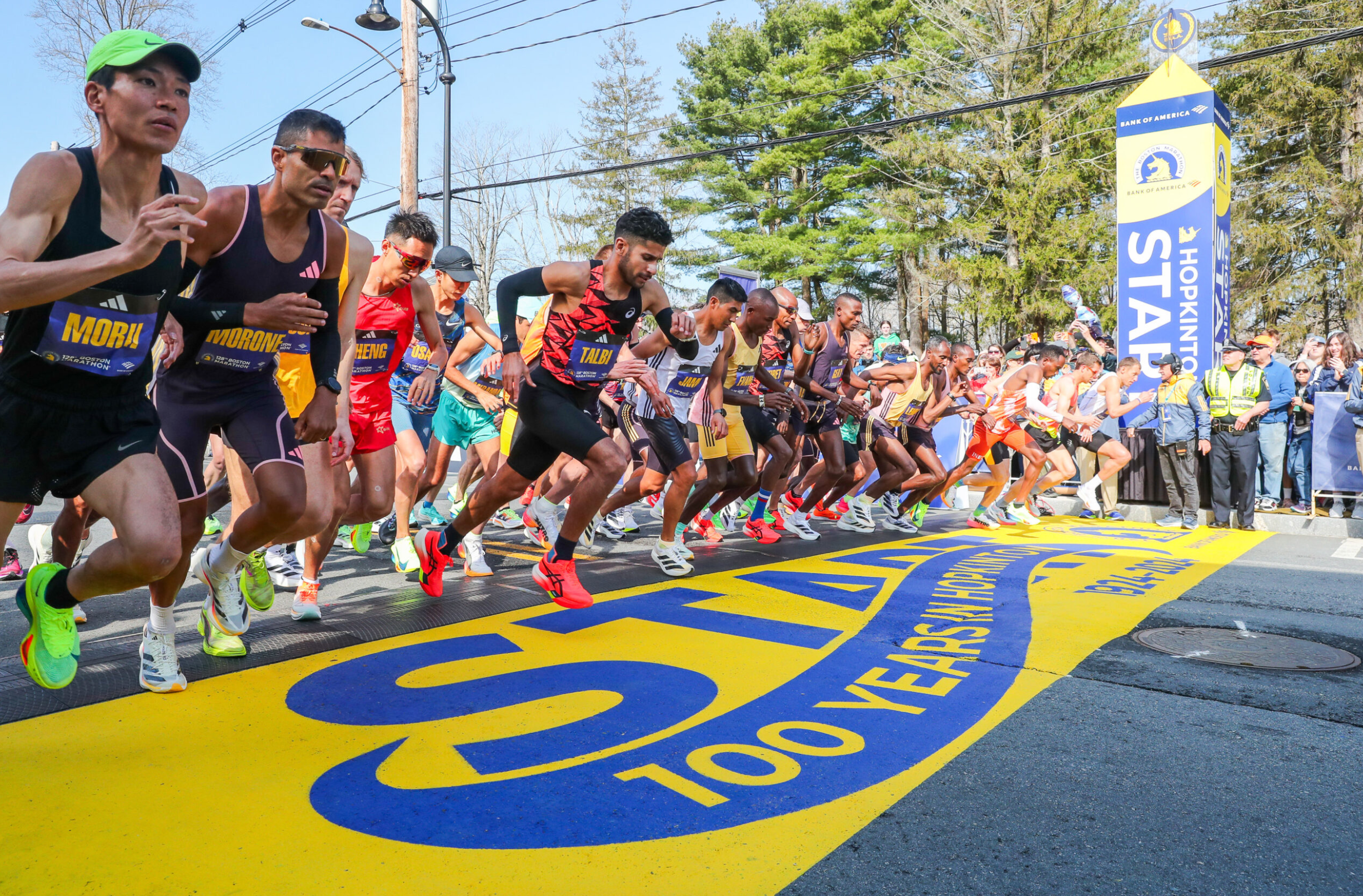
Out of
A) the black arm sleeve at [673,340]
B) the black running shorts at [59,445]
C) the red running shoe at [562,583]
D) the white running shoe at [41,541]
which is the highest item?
the black arm sleeve at [673,340]

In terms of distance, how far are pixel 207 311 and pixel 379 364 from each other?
1856 mm

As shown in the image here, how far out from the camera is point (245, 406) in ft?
11.9

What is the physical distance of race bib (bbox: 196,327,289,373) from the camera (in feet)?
11.3

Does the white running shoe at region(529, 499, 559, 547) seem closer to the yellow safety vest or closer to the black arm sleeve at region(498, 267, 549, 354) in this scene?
the black arm sleeve at region(498, 267, 549, 354)

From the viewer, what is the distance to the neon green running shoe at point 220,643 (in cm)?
394

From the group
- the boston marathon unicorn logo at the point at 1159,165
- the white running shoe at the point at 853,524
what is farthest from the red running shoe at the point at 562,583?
the boston marathon unicorn logo at the point at 1159,165

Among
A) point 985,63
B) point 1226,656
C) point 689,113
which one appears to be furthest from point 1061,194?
point 1226,656

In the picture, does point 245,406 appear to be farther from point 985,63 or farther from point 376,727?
point 985,63

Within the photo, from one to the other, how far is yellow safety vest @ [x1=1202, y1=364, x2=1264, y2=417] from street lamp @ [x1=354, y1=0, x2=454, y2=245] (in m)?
12.2

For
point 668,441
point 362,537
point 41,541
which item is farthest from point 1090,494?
point 41,541

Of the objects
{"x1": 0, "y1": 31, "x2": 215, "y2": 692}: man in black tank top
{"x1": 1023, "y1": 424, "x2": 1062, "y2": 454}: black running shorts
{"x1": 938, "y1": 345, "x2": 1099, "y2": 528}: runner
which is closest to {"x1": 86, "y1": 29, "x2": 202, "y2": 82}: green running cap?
{"x1": 0, "y1": 31, "x2": 215, "y2": 692}: man in black tank top

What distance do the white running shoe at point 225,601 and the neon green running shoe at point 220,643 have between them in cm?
2

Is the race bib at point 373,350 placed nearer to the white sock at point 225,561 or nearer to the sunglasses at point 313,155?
the white sock at point 225,561

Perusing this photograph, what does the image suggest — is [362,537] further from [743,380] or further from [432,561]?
[743,380]
